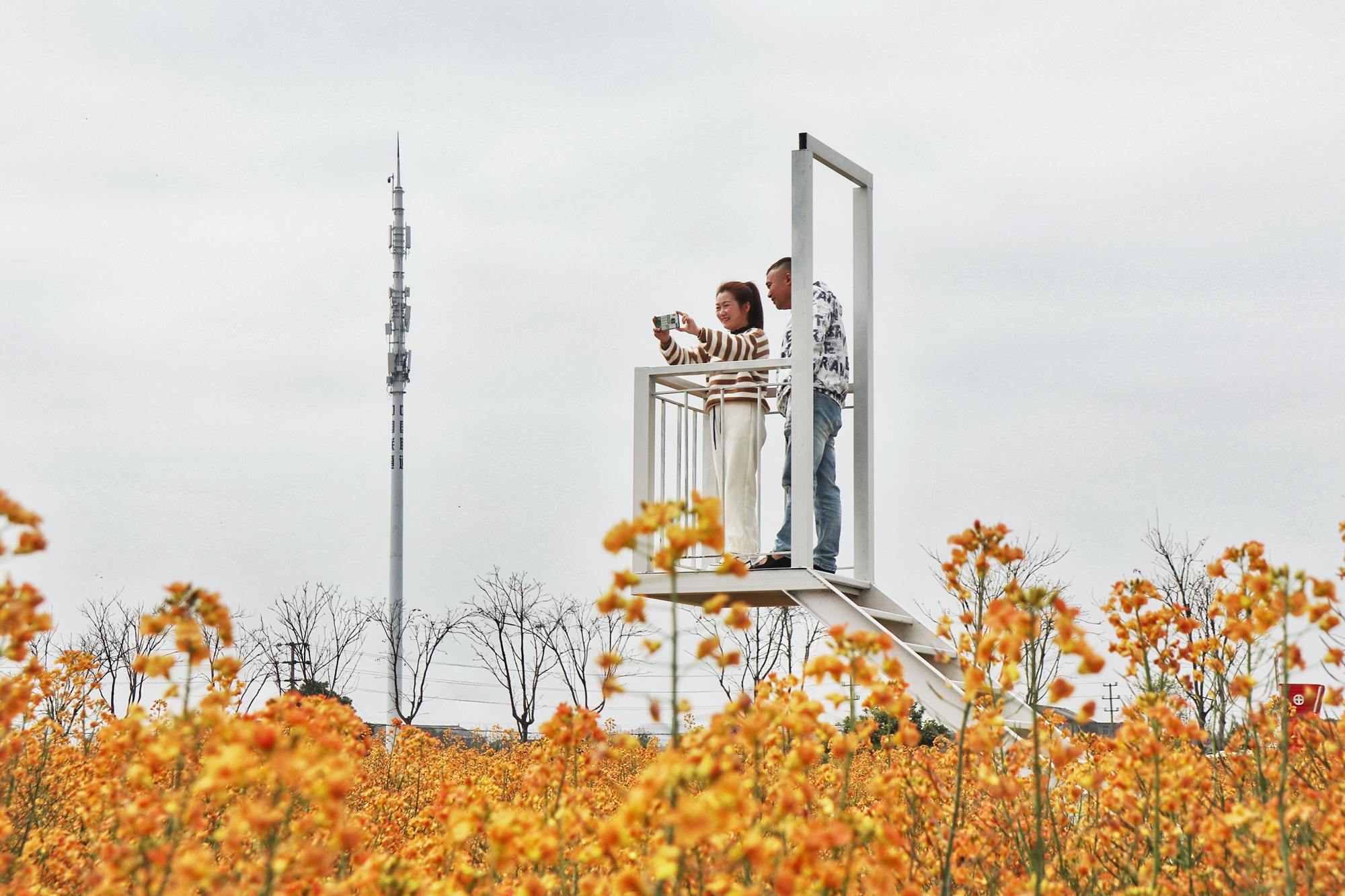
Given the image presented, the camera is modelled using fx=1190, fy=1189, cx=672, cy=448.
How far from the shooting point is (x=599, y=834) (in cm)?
158

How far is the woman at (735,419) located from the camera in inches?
270

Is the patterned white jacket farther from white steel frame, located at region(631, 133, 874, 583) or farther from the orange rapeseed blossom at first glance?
the orange rapeseed blossom

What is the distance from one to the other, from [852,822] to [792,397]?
5087 mm

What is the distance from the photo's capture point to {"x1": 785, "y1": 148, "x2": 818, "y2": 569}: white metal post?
6543 mm

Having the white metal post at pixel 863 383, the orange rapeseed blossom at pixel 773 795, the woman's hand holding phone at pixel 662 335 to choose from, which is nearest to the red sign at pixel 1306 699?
the orange rapeseed blossom at pixel 773 795

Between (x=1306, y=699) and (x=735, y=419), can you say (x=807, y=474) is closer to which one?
(x=735, y=419)

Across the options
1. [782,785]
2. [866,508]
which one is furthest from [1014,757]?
[866,508]

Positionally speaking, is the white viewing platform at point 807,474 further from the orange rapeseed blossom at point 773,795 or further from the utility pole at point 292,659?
the utility pole at point 292,659

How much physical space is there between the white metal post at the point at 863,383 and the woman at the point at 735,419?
0.78 m

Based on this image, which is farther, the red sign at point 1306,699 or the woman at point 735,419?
the woman at point 735,419

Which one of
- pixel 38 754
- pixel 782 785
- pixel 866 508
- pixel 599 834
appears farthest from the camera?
pixel 866 508

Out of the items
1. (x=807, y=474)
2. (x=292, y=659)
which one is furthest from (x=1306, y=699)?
(x=292, y=659)

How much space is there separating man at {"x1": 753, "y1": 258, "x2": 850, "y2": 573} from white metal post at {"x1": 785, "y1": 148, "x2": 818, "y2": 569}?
6 cm

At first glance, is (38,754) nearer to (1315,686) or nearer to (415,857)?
(415,857)
